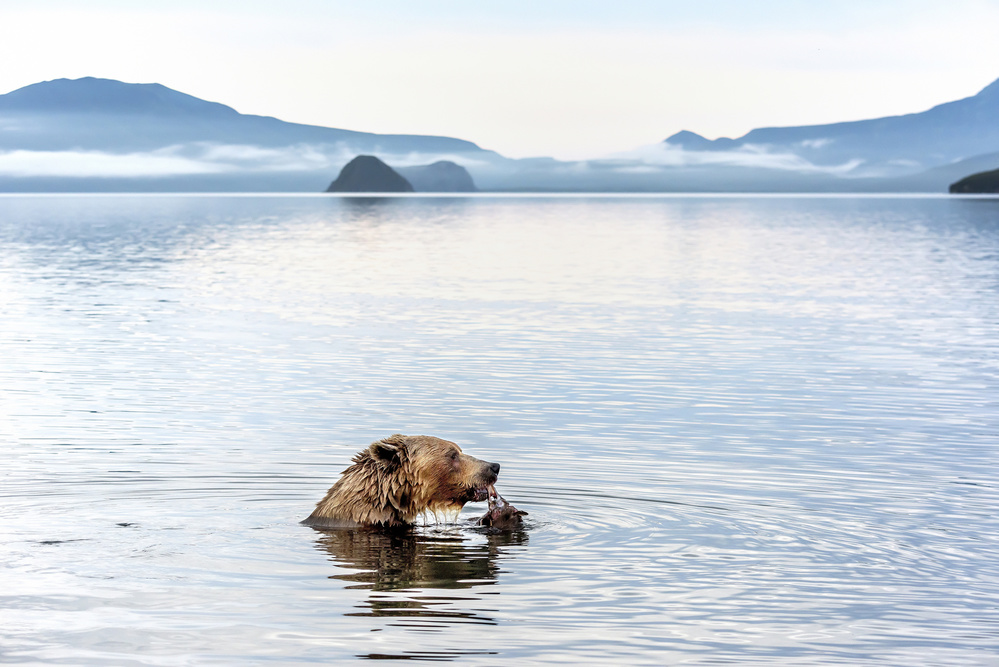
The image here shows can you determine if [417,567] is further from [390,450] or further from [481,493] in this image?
[390,450]

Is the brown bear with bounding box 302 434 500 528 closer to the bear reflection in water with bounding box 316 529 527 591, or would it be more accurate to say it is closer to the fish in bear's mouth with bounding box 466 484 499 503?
the fish in bear's mouth with bounding box 466 484 499 503

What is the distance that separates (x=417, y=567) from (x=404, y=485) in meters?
1.36

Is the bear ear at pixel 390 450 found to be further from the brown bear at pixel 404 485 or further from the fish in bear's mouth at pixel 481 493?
the fish in bear's mouth at pixel 481 493

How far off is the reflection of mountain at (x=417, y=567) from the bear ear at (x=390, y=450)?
767 millimetres

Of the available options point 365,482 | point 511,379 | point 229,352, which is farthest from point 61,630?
point 229,352

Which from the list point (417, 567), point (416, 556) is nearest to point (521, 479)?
point (416, 556)

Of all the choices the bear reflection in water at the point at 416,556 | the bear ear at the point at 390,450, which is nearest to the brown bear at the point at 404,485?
the bear ear at the point at 390,450

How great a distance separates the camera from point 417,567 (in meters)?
11.8

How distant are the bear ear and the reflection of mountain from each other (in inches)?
30.2

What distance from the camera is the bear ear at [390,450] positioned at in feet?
42.0

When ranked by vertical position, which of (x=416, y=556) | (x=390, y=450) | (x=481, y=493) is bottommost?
(x=416, y=556)

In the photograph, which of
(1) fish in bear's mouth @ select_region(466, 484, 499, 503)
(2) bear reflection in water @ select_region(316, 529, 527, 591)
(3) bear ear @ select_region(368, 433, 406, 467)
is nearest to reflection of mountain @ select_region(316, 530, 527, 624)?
(2) bear reflection in water @ select_region(316, 529, 527, 591)

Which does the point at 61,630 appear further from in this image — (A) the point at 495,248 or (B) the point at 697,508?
(A) the point at 495,248

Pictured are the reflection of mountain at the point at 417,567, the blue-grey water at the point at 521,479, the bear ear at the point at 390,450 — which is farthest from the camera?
the bear ear at the point at 390,450
